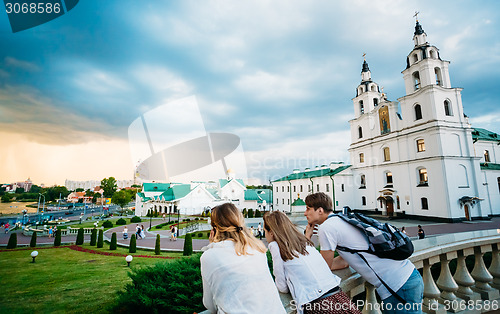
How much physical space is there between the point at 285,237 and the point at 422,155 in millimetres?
34634

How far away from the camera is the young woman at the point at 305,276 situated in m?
2.22

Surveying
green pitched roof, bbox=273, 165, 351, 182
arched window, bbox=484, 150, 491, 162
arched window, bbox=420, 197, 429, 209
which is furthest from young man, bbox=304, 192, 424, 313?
arched window, bbox=484, 150, 491, 162

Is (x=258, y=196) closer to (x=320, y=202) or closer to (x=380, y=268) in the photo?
(x=320, y=202)

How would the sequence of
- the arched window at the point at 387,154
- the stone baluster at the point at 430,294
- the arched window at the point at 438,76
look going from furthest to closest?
the arched window at the point at 387,154
the arched window at the point at 438,76
the stone baluster at the point at 430,294

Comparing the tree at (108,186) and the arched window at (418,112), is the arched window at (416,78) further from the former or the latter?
the tree at (108,186)

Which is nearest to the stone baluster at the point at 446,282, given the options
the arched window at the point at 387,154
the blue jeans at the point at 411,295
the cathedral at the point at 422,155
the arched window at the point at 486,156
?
the blue jeans at the point at 411,295

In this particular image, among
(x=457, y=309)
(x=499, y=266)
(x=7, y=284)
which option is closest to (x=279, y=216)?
(x=457, y=309)

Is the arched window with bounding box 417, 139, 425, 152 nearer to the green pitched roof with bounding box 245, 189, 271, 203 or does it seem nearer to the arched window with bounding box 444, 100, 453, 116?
the arched window with bounding box 444, 100, 453, 116

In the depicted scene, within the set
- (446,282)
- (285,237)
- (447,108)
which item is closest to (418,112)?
(447,108)

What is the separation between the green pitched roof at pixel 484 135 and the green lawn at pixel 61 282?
46.2 m

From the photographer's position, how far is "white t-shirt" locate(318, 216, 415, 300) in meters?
2.53

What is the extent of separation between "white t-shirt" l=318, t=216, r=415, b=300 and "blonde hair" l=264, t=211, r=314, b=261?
0.88 feet

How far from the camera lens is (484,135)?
36.4 metres

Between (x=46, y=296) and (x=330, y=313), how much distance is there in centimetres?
1079
